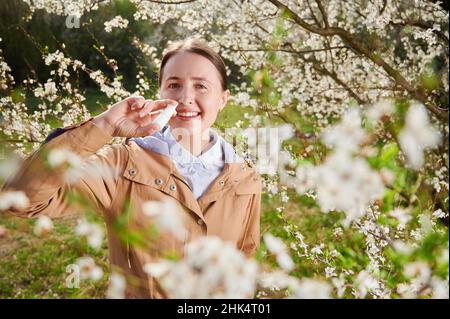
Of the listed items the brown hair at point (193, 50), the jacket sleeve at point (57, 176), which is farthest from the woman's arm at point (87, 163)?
the brown hair at point (193, 50)

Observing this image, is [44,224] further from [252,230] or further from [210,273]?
[210,273]

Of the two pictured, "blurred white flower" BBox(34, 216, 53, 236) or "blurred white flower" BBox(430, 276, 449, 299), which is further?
"blurred white flower" BBox(34, 216, 53, 236)

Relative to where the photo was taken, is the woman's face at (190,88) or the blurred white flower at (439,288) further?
the woman's face at (190,88)

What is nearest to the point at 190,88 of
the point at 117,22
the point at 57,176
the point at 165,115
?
the point at 165,115

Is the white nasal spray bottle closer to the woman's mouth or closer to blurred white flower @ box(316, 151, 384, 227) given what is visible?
the woman's mouth

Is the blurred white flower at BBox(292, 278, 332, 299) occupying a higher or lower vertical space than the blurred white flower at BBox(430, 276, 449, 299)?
higher

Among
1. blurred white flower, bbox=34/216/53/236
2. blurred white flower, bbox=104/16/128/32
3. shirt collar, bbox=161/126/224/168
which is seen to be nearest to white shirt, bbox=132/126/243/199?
shirt collar, bbox=161/126/224/168

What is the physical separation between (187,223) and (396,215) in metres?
0.54

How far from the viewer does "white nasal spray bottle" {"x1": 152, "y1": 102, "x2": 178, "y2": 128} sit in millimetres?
1166


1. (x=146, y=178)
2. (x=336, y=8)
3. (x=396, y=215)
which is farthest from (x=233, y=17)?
(x=396, y=215)

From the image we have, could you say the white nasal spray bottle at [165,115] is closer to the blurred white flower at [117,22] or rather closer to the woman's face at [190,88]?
the woman's face at [190,88]

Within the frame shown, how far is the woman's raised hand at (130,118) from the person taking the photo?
1.09 metres

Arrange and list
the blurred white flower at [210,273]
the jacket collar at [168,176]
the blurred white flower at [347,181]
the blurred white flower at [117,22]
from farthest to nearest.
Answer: the blurred white flower at [117,22]
the jacket collar at [168,176]
the blurred white flower at [210,273]
the blurred white flower at [347,181]

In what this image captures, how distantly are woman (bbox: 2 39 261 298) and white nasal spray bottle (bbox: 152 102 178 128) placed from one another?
16 millimetres
